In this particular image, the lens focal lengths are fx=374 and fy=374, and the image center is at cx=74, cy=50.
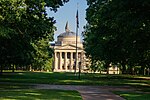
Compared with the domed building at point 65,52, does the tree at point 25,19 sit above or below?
below

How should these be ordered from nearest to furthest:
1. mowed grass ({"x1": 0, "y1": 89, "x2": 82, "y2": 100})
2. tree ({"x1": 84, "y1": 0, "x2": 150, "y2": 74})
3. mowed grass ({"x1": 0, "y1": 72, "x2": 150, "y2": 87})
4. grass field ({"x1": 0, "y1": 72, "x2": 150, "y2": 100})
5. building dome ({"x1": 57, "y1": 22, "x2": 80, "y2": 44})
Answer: mowed grass ({"x1": 0, "y1": 89, "x2": 82, "y2": 100}) → grass field ({"x1": 0, "y1": 72, "x2": 150, "y2": 100}) → tree ({"x1": 84, "y1": 0, "x2": 150, "y2": 74}) → mowed grass ({"x1": 0, "y1": 72, "x2": 150, "y2": 87}) → building dome ({"x1": 57, "y1": 22, "x2": 80, "y2": 44})

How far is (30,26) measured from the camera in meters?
27.5

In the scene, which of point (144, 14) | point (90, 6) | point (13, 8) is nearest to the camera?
point (13, 8)

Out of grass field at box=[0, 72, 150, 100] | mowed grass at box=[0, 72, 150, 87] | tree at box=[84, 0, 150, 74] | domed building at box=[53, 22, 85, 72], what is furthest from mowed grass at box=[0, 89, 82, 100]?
domed building at box=[53, 22, 85, 72]

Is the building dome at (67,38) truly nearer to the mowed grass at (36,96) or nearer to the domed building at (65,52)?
the domed building at (65,52)

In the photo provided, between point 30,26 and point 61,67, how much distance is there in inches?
5752

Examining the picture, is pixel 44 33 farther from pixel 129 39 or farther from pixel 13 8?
pixel 129 39

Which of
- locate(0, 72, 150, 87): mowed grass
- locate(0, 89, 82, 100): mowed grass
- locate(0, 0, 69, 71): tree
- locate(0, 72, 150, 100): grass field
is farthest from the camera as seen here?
locate(0, 72, 150, 87): mowed grass

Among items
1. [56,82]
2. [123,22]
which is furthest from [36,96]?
[56,82]

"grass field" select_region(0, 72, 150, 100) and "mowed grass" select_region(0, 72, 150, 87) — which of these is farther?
"mowed grass" select_region(0, 72, 150, 87)

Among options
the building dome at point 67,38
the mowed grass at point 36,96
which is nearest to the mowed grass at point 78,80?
the mowed grass at point 36,96

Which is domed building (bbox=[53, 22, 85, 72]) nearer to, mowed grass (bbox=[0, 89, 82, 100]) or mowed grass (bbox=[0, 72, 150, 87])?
mowed grass (bbox=[0, 72, 150, 87])

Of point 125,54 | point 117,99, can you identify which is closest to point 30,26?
point 117,99

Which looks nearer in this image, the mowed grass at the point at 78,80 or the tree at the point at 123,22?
the tree at the point at 123,22
